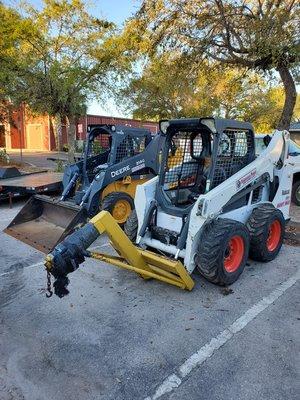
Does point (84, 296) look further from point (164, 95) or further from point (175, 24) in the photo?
point (164, 95)

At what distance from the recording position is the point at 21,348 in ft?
11.3

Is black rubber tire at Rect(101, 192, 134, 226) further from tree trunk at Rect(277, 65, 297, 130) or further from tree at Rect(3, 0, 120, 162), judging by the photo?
tree at Rect(3, 0, 120, 162)

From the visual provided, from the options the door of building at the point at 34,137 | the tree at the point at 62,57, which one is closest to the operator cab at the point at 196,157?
the tree at the point at 62,57

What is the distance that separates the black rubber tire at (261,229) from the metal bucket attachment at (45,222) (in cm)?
294

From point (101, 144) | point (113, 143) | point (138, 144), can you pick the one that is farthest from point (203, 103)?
point (113, 143)

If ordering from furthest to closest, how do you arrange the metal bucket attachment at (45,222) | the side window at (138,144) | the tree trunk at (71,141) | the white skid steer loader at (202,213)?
the tree trunk at (71,141), the side window at (138,144), the metal bucket attachment at (45,222), the white skid steer loader at (202,213)

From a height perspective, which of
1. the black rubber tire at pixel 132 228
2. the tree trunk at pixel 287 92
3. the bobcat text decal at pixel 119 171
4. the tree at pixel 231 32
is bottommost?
the black rubber tire at pixel 132 228

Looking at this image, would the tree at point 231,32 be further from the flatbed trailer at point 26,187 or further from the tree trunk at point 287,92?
the flatbed trailer at point 26,187

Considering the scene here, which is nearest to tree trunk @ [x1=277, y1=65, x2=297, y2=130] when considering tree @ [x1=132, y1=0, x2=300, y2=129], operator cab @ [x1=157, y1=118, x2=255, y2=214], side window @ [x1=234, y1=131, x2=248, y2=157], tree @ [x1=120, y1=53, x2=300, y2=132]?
tree @ [x1=132, y1=0, x2=300, y2=129]

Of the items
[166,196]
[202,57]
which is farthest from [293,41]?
[166,196]

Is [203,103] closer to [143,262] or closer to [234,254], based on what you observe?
[234,254]

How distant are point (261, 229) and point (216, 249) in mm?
1179

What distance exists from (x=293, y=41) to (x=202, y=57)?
2.83 metres

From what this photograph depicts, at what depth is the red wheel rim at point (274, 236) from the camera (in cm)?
546
